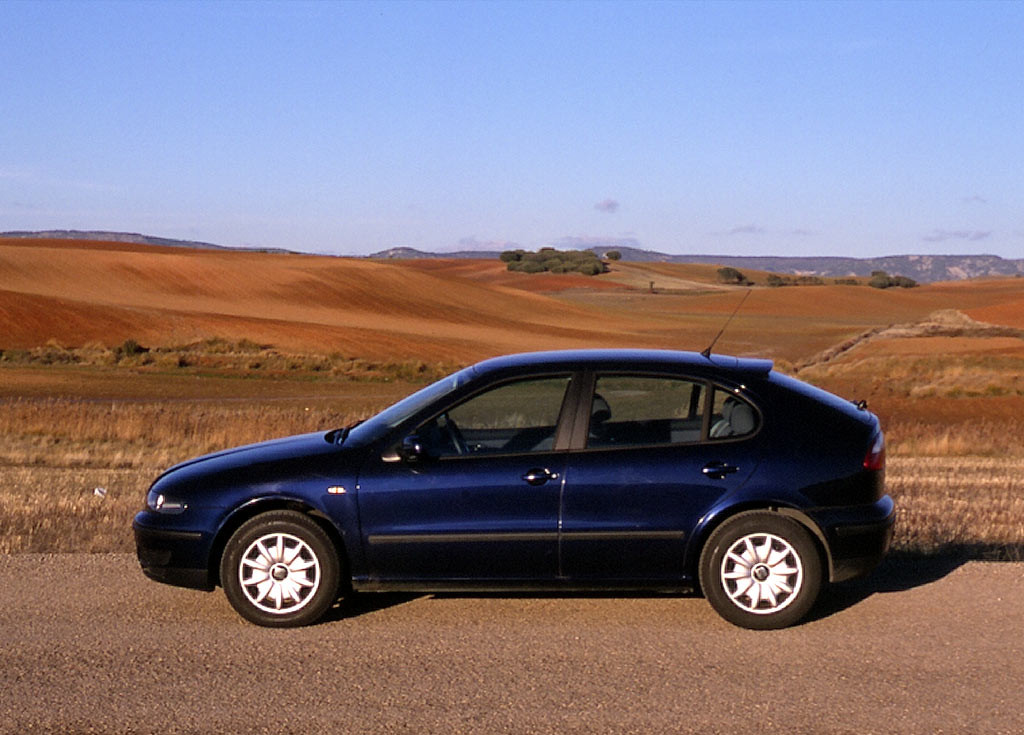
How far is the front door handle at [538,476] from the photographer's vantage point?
6.66 meters

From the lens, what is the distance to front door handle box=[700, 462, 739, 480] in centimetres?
666

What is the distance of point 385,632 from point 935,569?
3464 mm

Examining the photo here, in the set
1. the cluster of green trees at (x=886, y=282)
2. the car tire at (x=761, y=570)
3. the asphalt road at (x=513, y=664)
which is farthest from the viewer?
the cluster of green trees at (x=886, y=282)

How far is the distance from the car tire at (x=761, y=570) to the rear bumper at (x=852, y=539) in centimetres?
10

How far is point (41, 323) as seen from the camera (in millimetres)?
52250

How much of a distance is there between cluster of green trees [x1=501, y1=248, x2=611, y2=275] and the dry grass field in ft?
116

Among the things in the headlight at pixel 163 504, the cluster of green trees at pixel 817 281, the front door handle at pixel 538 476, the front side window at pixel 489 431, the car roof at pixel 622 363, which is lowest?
the headlight at pixel 163 504

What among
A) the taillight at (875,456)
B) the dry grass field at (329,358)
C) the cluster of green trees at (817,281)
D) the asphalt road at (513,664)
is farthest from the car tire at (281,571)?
the cluster of green trees at (817,281)

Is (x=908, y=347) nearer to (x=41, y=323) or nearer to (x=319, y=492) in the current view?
(x=41, y=323)

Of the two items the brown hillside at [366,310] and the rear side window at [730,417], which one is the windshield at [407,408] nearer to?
the rear side window at [730,417]

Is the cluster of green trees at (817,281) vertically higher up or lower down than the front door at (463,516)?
higher up

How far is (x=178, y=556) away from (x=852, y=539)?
11.4 ft

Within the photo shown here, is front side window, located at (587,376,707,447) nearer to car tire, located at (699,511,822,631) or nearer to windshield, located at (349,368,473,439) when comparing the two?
car tire, located at (699,511,822,631)

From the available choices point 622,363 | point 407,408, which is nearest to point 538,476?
point 622,363
